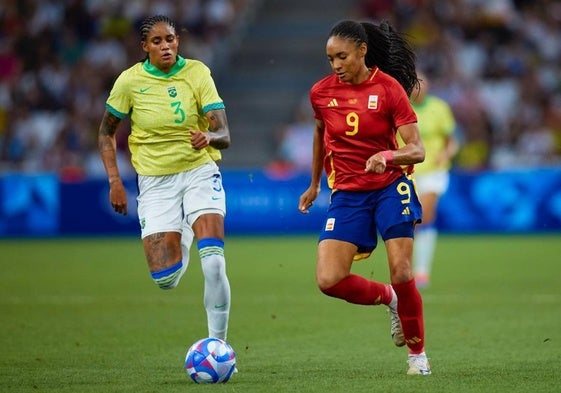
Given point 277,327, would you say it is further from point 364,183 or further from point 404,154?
point 404,154

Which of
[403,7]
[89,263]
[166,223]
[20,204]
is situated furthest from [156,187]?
[403,7]

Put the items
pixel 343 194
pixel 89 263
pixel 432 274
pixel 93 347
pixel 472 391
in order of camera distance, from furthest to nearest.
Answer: pixel 89 263 → pixel 432 274 → pixel 93 347 → pixel 343 194 → pixel 472 391

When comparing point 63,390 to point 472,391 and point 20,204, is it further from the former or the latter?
point 20,204

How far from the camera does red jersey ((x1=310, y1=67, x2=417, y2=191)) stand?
27.5ft

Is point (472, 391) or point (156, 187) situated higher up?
point (156, 187)

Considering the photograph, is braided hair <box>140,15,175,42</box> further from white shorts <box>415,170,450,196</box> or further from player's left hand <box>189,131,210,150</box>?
white shorts <box>415,170,450,196</box>

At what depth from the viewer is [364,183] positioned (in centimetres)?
851

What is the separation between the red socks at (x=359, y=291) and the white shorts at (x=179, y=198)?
1.12 m

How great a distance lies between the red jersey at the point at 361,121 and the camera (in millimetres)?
8367

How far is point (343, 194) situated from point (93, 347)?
9.41 feet

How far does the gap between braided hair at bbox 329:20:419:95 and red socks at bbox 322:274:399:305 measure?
149cm

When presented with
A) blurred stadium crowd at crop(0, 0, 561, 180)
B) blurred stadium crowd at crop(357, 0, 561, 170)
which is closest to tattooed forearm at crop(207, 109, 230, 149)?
blurred stadium crowd at crop(357, 0, 561, 170)

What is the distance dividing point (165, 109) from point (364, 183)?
1.66 m

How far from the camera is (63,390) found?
7891mm
